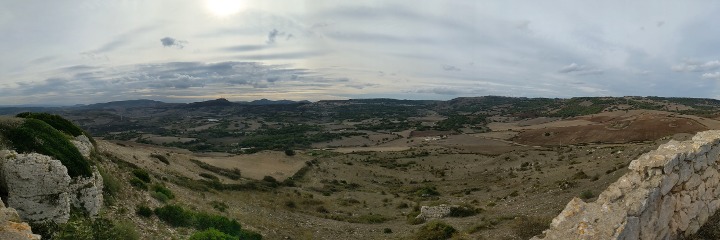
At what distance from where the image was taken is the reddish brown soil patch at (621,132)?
201 feet

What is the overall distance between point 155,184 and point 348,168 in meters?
34.1

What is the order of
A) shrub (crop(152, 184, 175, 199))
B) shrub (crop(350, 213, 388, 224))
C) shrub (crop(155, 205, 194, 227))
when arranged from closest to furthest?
shrub (crop(155, 205, 194, 227))
shrub (crop(152, 184, 175, 199))
shrub (crop(350, 213, 388, 224))

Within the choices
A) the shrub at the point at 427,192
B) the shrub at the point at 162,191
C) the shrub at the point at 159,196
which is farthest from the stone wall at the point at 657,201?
the shrub at the point at 427,192

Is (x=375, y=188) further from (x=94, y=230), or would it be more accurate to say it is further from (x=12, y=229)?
(x=12, y=229)

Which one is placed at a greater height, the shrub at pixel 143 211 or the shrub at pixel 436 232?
the shrub at pixel 143 211

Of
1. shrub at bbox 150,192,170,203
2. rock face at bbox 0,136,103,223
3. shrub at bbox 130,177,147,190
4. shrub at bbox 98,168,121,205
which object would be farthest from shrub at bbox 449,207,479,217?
rock face at bbox 0,136,103,223

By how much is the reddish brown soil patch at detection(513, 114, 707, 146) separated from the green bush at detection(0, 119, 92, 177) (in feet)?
227

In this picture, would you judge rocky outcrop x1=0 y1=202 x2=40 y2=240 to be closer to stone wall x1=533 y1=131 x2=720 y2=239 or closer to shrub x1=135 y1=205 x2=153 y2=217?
shrub x1=135 y1=205 x2=153 y2=217

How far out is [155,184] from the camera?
23.0 m

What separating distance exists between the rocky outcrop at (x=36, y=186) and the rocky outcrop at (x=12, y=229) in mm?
3055

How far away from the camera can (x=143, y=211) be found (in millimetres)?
16828

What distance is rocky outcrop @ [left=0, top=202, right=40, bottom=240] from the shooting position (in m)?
7.85

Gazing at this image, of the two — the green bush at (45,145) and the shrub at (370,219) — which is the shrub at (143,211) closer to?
the green bush at (45,145)

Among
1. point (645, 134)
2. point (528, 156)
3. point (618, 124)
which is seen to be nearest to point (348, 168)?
point (528, 156)
